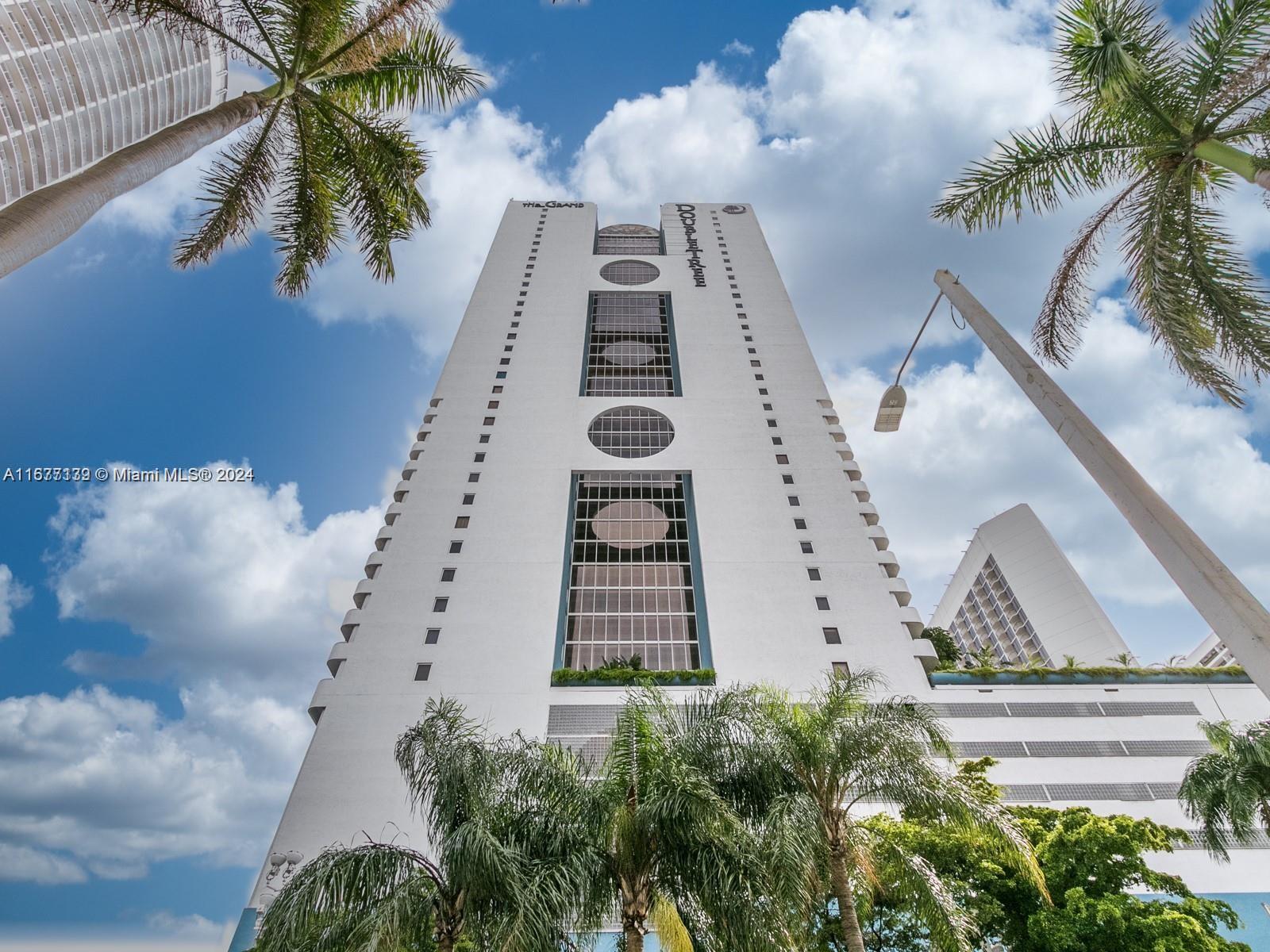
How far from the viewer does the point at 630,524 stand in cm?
3616

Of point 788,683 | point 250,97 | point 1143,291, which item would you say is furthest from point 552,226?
point 1143,291

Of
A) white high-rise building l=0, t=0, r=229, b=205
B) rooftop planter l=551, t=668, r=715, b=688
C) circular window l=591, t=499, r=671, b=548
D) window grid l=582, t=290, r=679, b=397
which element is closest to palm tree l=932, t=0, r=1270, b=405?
white high-rise building l=0, t=0, r=229, b=205

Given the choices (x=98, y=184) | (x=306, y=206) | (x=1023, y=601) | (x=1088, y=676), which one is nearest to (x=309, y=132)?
(x=306, y=206)

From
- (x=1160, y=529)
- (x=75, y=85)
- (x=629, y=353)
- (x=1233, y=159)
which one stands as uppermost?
(x=629, y=353)

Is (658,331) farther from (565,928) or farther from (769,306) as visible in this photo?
(565,928)

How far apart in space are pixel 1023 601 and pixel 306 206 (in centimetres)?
6239

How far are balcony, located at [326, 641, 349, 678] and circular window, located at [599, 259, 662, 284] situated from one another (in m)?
33.8

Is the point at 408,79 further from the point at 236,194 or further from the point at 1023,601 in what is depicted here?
the point at 1023,601

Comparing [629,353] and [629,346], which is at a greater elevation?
[629,346]

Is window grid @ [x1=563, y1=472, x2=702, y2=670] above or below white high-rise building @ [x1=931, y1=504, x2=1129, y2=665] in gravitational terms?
below

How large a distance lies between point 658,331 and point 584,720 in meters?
29.3

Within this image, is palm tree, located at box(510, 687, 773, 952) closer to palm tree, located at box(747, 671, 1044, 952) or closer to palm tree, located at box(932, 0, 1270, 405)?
palm tree, located at box(747, 671, 1044, 952)

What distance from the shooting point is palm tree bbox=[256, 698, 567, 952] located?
9.71 m

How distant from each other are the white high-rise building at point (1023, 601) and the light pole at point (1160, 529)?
46.8 meters
